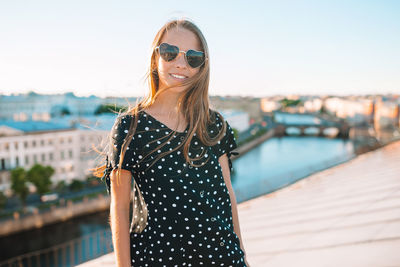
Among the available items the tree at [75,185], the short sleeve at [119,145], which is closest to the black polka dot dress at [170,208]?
the short sleeve at [119,145]

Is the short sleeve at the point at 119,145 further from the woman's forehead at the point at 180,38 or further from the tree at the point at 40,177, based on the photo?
the tree at the point at 40,177

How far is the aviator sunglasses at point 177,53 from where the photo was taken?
0.51 meters

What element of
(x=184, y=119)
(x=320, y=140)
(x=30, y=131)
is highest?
(x=184, y=119)

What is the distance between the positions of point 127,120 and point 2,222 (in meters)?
8.98

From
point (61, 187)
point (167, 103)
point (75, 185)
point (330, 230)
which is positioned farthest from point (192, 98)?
point (61, 187)

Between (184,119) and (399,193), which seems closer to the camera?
(184,119)

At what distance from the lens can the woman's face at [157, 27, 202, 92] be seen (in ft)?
1.70

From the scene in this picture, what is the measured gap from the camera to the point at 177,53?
51cm

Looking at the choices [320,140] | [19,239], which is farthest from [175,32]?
[320,140]

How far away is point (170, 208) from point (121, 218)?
0.22 ft

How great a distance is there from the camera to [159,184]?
480 millimetres

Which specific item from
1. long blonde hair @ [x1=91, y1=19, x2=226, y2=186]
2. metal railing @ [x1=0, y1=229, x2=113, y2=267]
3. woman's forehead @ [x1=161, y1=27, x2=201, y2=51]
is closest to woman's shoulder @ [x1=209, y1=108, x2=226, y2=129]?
long blonde hair @ [x1=91, y1=19, x2=226, y2=186]

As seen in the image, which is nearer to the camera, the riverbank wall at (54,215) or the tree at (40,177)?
the riverbank wall at (54,215)

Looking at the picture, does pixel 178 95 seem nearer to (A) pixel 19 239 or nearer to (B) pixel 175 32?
(B) pixel 175 32
